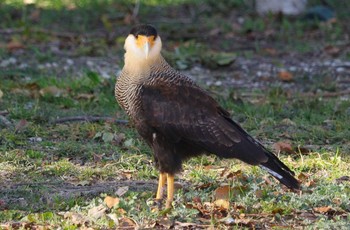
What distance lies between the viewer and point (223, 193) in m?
5.18

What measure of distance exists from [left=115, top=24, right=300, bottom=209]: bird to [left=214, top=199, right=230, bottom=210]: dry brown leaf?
0.28m

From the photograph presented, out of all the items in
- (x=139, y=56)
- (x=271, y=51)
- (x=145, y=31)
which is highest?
(x=145, y=31)

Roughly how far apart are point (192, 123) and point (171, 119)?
139 mm

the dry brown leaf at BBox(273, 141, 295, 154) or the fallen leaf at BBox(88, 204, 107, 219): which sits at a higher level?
the fallen leaf at BBox(88, 204, 107, 219)

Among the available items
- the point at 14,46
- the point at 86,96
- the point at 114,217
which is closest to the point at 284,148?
the point at 114,217

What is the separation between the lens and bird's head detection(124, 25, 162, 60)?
17.5 feet

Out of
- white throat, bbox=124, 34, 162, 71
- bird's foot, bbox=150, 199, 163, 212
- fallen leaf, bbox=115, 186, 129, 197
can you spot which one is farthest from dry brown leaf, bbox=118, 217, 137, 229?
white throat, bbox=124, 34, 162, 71

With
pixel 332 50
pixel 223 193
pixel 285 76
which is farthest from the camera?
pixel 332 50

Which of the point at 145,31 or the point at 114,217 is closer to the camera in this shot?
the point at 114,217

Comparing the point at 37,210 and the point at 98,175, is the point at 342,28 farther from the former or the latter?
the point at 37,210

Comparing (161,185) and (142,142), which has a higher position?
(161,185)

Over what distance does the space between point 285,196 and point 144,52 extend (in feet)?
3.99

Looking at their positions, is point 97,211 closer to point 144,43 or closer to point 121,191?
point 121,191

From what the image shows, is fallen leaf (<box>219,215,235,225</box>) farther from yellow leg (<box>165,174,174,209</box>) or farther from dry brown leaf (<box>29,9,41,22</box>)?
dry brown leaf (<box>29,9,41,22</box>)
